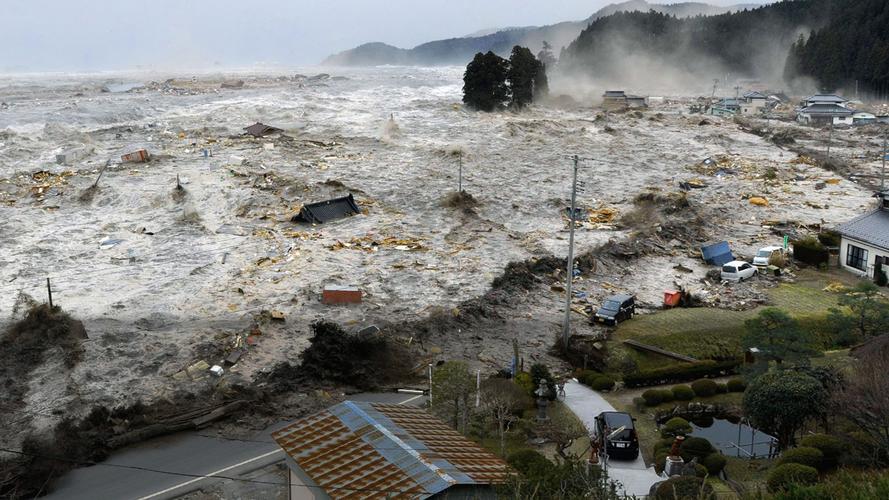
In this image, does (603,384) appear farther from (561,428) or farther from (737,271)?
(737,271)

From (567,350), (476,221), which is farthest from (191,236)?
(567,350)

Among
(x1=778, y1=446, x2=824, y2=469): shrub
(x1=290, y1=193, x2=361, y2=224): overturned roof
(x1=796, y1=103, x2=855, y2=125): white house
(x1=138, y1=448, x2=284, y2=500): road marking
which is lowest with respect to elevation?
(x1=138, y1=448, x2=284, y2=500): road marking

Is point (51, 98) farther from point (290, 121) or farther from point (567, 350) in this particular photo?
point (567, 350)

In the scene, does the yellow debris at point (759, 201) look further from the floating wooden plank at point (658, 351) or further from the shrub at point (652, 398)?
the shrub at point (652, 398)

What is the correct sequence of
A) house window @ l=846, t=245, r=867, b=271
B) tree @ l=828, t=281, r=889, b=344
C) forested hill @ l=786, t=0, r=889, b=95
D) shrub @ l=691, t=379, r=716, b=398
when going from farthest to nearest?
forested hill @ l=786, t=0, r=889, b=95 < house window @ l=846, t=245, r=867, b=271 < tree @ l=828, t=281, r=889, b=344 < shrub @ l=691, t=379, r=716, b=398

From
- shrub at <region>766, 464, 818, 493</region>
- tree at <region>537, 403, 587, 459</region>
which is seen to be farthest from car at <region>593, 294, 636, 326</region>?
shrub at <region>766, 464, 818, 493</region>

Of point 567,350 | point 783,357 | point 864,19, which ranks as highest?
point 864,19

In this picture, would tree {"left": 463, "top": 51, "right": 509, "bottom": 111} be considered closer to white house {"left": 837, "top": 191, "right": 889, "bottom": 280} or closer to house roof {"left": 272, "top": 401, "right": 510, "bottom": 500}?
white house {"left": 837, "top": 191, "right": 889, "bottom": 280}

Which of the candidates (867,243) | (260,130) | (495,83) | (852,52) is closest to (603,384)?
(867,243)
